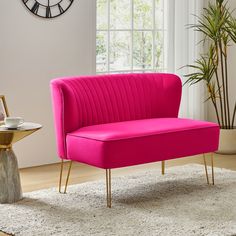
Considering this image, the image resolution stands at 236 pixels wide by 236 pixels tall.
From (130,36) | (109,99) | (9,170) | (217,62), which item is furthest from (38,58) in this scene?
(217,62)

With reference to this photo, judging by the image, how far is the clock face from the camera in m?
5.49

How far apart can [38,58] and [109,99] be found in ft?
3.09

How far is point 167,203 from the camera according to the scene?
4.42 metres

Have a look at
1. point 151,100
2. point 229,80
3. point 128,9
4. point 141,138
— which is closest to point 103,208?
point 141,138

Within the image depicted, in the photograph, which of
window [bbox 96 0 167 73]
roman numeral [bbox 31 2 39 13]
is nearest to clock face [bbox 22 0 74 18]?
roman numeral [bbox 31 2 39 13]

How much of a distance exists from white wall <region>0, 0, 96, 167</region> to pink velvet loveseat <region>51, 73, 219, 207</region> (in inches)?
32.2

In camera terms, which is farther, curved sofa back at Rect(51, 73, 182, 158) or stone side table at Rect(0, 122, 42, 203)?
curved sofa back at Rect(51, 73, 182, 158)

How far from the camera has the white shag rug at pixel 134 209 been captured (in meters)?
3.84

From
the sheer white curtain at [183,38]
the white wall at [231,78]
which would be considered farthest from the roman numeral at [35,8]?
the white wall at [231,78]

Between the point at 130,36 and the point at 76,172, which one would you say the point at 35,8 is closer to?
the point at 130,36

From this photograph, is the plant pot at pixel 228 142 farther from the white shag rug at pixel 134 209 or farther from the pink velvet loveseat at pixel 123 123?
the pink velvet loveseat at pixel 123 123

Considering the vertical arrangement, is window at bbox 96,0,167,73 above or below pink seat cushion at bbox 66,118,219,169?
above

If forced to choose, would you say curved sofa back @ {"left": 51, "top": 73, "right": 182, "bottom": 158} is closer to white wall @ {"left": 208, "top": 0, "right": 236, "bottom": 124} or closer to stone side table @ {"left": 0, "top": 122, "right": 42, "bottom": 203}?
stone side table @ {"left": 0, "top": 122, "right": 42, "bottom": 203}

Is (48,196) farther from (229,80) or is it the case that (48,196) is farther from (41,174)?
(229,80)
